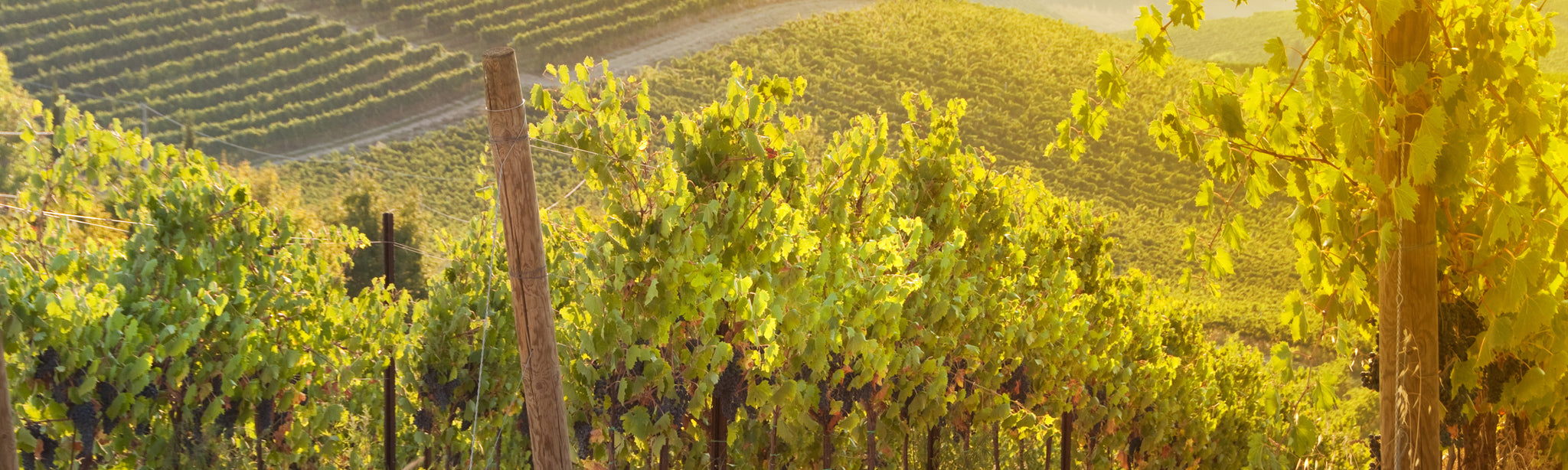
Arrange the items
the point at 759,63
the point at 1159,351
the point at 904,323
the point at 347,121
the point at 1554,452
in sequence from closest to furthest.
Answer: the point at 1554,452 < the point at 904,323 < the point at 1159,351 < the point at 347,121 < the point at 759,63

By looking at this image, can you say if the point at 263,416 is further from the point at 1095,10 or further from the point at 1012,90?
the point at 1095,10

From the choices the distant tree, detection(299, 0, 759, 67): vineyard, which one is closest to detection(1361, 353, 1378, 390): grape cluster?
the distant tree

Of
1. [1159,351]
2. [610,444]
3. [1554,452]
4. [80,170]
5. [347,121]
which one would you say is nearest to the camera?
[1554,452]

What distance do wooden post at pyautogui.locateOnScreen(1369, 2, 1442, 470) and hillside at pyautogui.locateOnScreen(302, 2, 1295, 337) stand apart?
30770mm

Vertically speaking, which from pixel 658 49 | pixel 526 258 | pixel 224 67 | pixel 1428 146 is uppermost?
pixel 658 49

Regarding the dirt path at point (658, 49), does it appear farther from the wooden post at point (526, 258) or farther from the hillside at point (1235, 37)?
the wooden post at point (526, 258)

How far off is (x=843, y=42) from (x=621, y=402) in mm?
48895

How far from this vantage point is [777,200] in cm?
377

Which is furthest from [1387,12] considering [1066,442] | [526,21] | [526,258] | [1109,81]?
[526,21]

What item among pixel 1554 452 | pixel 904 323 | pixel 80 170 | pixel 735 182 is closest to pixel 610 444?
pixel 735 182

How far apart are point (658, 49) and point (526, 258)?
165ft

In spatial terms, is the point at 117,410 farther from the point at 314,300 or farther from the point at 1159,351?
the point at 1159,351

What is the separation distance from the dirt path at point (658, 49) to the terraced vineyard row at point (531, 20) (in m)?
1.23

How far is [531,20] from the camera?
49.6m
